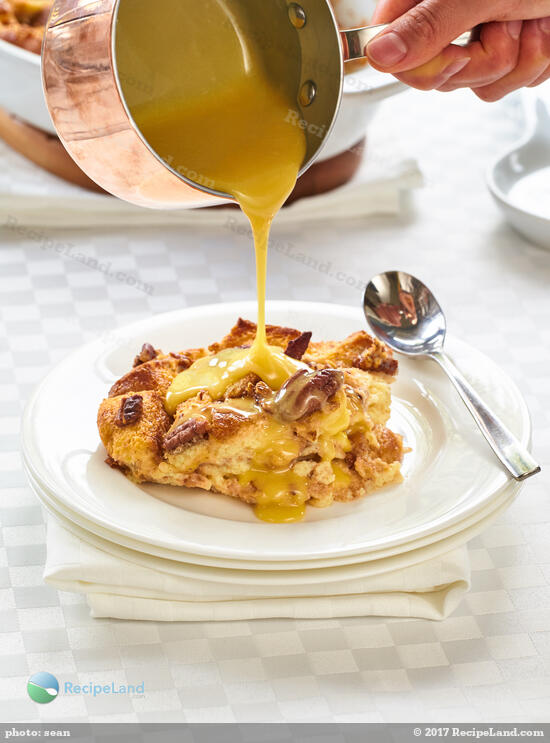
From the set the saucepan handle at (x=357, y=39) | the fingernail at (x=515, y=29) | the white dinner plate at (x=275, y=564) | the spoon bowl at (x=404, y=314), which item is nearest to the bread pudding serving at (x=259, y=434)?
the white dinner plate at (x=275, y=564)

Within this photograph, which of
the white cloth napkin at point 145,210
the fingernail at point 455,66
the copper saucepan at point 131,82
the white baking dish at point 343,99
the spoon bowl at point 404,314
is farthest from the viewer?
the white cloth napkin at point 145,210

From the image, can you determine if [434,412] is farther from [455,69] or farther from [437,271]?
[437,271]

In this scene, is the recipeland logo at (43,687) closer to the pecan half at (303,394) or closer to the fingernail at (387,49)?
the pecan half at (303,394)

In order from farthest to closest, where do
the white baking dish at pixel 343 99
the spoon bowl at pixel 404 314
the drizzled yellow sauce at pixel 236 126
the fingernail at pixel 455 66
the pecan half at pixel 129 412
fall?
the white baking dish at pixel 343 99 → the spoon bowl at pixel 404 314 → the fingernail at pixel 455 66 → the pecan half at pixel 129 412 → the drizzled yellow sauce at pixel 236 126

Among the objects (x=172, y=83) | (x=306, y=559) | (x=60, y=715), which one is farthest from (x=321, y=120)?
(x=60, y=715)

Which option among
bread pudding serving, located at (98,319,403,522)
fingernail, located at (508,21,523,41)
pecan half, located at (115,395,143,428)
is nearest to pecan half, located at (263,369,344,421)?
bread pudding serving, located at (98,319,403,522)

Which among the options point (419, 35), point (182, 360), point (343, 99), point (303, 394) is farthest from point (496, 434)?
point (343, 99)

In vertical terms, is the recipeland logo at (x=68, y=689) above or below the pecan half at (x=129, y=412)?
below

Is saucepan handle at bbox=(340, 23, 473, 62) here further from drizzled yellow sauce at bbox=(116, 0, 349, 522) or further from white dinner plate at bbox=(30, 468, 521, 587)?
white dinner plate at bbox=(30, 468, 521, 587)
